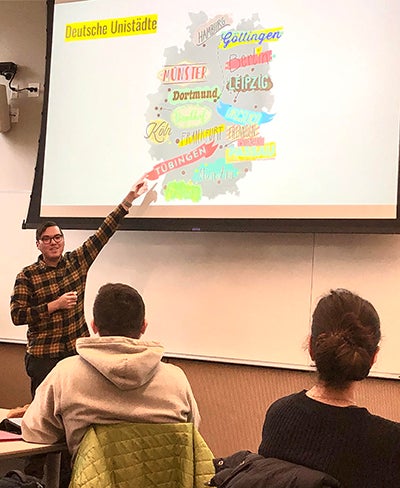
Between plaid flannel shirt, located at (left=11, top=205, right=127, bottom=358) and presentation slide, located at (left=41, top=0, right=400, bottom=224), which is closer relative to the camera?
presentation slide, located at (left=41, top=0, right=400, bottom=224)

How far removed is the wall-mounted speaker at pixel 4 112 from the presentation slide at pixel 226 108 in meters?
0.55

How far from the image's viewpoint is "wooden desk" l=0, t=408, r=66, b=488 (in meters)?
2.17

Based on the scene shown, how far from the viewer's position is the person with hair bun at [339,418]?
58.9 inches

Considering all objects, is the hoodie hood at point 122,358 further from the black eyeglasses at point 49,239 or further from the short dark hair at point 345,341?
the black eyeglasses at point 49,239

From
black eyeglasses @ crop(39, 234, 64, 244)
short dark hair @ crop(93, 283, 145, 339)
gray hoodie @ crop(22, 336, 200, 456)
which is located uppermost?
black eyeglasses @ crop(39, 234, 64, 244)

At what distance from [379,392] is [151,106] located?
6.47 feet

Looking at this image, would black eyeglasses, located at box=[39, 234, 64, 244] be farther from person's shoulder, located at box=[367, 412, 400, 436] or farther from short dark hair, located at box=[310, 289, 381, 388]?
person's shoulder, located at box=[367, 412, 400, 436]

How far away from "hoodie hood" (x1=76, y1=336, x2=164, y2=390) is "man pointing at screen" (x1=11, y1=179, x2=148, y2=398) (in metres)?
1.66

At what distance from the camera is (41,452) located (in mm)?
2254

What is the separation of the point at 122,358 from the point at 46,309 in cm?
181

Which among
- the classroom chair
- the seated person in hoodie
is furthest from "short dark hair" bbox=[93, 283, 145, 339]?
the classroom chair

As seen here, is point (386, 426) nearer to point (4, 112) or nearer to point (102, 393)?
point (102, 393)

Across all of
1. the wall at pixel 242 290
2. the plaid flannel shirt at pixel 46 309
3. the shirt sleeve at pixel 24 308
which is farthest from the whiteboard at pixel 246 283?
the shirt sleeve at pixel 24 308

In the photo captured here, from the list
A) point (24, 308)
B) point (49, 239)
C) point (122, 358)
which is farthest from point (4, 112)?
point (122, 358)
